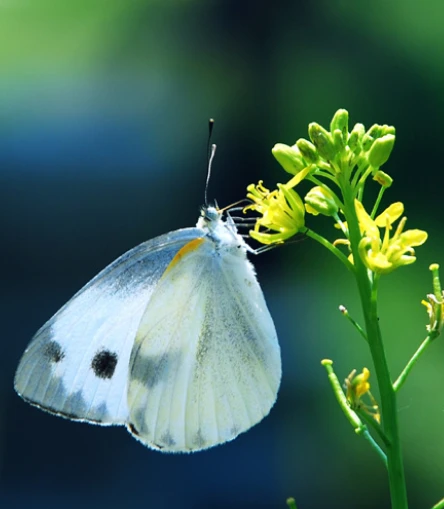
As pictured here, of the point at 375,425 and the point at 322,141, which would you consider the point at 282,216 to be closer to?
the point at 322,141

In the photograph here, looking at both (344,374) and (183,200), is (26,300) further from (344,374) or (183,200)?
(344,374)

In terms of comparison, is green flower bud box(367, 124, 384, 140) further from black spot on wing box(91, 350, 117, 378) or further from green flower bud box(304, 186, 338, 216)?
black spot on wing box(91, 350, 117, 378)

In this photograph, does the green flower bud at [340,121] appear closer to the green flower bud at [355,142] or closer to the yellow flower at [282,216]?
the green flower bud at [355,142]

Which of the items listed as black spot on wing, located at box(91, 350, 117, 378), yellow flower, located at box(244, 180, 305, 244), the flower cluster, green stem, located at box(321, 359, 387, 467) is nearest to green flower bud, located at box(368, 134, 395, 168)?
the flower cluster

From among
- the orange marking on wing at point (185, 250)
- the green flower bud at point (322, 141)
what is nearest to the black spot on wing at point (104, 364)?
the orange marking on wing at point (185, 250)

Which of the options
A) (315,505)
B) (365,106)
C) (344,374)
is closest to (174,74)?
(365,106)
